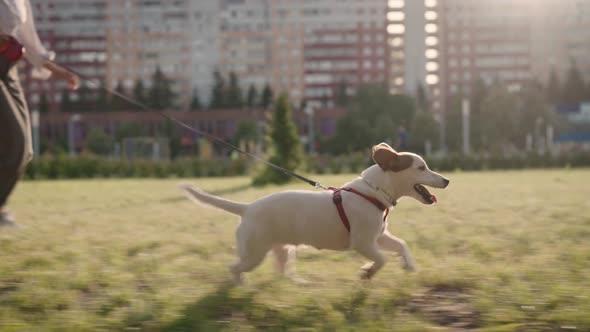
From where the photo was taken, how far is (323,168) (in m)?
29.1

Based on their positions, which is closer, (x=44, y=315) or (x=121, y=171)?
(x=44, y=315)

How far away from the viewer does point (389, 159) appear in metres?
3.88

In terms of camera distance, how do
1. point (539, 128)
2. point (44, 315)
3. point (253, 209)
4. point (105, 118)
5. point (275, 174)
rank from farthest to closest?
1. point (105, 118)
2. point (539, 128)
3. point (275, 174)
4. point (253, 209)
5. point (44, 315)

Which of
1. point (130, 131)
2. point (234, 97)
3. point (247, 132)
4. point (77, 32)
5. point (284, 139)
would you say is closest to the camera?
point (284, 139)

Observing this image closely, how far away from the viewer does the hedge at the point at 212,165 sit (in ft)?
94.0

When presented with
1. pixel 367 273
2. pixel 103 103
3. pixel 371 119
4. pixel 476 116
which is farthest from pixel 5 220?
pixel 103 103

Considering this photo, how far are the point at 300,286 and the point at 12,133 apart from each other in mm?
2720

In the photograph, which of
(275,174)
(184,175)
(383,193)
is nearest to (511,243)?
(383,193)

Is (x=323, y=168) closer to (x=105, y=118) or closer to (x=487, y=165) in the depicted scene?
(x=487, y=165)

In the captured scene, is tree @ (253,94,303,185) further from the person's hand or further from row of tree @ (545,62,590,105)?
row of tree @ (545,62,590,105)

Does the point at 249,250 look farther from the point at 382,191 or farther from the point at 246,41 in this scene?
the point at 246,41

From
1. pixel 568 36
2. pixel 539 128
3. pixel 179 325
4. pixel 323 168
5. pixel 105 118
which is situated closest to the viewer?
pixel 179 325

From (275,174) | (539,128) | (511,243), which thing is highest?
(511,243)

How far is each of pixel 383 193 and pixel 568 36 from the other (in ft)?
456
